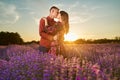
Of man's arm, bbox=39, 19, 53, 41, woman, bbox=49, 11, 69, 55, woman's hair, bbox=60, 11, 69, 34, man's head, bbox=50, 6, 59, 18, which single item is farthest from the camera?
woman's hair, bbox=60, 11, 69, 34

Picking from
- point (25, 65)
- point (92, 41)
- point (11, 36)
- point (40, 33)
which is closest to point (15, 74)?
point (25, 65)

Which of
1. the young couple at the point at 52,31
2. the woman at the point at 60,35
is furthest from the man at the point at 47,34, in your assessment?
the woman at the point at 60,35

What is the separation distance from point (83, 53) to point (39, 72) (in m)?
4.45

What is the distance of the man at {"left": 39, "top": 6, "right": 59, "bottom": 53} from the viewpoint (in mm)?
7513

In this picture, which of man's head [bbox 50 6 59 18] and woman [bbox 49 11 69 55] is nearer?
man's head [bbox 50 6 59 18]

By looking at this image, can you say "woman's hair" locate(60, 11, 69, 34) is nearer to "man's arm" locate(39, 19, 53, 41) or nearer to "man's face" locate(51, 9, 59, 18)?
"man's arm" locate(39, 19, 53, 41)

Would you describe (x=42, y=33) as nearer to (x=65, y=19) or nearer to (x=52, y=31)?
(x=52, y=31)

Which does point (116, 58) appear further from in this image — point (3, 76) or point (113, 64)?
point (3, 76)

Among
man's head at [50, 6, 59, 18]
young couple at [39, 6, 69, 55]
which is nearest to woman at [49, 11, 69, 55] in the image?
young couple at [39, 6, 69, 55]

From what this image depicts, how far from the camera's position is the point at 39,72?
18.1 ft

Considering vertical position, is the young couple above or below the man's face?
below

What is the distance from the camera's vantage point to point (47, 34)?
7.79 m

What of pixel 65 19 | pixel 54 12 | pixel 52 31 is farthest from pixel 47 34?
pixel 65 19

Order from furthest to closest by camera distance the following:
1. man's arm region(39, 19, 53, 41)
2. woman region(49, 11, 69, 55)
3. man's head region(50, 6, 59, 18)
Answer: woman region(49, 11, 69, 55), man's arm region(39, 19, 53, 41), man's head region(50, 6, 59, 18)
